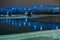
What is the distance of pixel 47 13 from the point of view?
2.91 meters

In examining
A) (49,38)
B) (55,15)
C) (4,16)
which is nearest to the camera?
(49,38)

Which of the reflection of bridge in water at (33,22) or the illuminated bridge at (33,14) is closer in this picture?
the reflection of bridge in water at (33,22)

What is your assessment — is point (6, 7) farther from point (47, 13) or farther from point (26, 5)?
point (47, 13)

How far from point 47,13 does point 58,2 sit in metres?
0.31

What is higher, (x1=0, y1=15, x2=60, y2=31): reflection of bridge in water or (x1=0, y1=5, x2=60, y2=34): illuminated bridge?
(x1=0, y1=5, x2=60, y2=34): illuminated bridge

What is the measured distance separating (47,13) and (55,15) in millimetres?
158

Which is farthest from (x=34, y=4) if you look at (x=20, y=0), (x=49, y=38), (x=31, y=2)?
(x=49, y=38)

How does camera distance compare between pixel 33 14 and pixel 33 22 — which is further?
pixel 33 14

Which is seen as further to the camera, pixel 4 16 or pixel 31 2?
pixel 31 2

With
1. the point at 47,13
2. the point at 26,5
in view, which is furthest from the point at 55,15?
the point at 26,5

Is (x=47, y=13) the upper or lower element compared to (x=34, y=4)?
lower

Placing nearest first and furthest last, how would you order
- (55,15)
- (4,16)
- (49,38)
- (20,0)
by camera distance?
(49,38)
(4,16)
(20,0)
(55,15)

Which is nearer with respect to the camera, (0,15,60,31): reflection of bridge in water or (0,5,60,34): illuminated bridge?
(0,15,60,31): reflection of bridge in water

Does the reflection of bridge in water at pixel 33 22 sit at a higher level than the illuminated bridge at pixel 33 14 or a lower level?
lower
